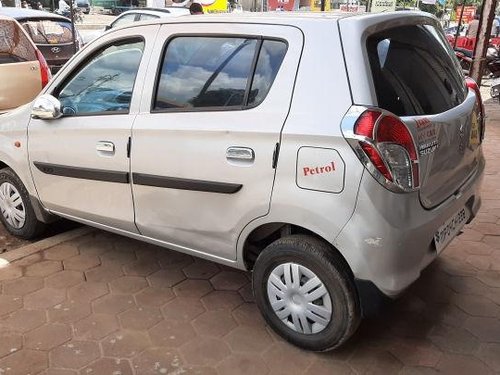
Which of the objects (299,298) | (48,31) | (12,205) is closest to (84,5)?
(48,31)

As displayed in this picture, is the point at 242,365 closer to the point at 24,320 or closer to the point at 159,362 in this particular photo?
the point at 159,362

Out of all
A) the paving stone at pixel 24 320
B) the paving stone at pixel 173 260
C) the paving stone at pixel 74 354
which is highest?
the paving stone at pixel 74 354

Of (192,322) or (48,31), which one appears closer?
(192,322)

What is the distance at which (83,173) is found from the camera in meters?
3.20

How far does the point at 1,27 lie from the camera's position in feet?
18.9

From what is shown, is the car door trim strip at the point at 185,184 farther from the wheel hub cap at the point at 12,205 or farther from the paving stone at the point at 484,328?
the paving stone at the point at 484,328

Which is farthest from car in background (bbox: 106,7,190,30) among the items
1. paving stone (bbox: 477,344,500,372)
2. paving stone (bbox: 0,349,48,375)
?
paving stone (bbox: 477,344,500,372)

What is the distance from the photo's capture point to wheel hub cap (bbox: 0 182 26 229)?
3.80m

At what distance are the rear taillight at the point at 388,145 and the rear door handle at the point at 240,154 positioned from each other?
54 cm

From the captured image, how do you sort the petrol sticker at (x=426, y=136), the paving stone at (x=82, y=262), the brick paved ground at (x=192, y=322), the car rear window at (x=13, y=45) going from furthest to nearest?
1. the car rear window at (x=13, y=45)
2. the paving stone at (x=82, y=262)
3. the brick paved ground at (x=192, y=322)
4. the petrol sticker at (x=426, y=136)

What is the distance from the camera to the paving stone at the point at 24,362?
2473mm

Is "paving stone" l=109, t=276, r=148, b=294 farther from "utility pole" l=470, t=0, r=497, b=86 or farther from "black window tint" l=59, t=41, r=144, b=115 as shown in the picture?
"utility pole" l=470, t=0, r=497, b=86

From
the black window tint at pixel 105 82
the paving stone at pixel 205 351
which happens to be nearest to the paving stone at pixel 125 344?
the paving stone at pixel 205 351

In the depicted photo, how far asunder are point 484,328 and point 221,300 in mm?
1471
